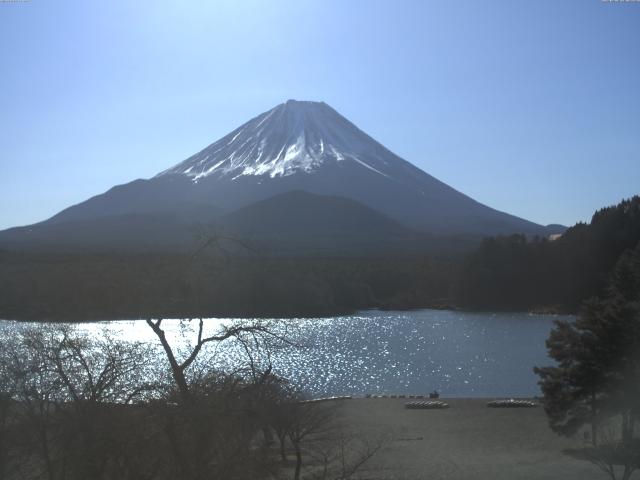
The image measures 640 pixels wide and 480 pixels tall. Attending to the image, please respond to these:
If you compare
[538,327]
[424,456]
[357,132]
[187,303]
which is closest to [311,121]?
[357,132]

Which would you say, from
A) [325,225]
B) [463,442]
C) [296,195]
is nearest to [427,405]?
[463,442]

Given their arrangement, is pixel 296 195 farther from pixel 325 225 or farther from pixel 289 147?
pixel 289 147

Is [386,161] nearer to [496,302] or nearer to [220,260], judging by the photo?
[496,302]

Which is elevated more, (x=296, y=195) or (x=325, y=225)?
(x=296, y=195)

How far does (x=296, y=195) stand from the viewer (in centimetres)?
8169

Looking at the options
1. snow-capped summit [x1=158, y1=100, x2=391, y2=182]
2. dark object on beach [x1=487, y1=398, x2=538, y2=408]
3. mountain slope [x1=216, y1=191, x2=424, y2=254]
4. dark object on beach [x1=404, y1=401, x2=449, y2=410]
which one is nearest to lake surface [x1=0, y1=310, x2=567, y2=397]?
dark object on beach [x1=404, y1=401, x2=449, y2=410]

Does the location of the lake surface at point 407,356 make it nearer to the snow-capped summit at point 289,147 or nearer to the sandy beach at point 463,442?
the sandy beach at point 463,442

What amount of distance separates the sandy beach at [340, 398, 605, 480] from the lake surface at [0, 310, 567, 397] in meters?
2.06

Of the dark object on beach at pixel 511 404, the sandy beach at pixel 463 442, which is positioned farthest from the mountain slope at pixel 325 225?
the sandy beach at pixel 463 442

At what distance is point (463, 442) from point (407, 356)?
12877mm

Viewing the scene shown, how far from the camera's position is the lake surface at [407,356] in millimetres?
21359

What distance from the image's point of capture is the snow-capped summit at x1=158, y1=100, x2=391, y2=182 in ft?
309

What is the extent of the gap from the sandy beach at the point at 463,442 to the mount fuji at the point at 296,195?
44.5 meters

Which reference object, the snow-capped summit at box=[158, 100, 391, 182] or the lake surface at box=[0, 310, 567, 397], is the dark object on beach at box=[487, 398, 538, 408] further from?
the snow-capped summit at box=[158, 100, 391, 182]
